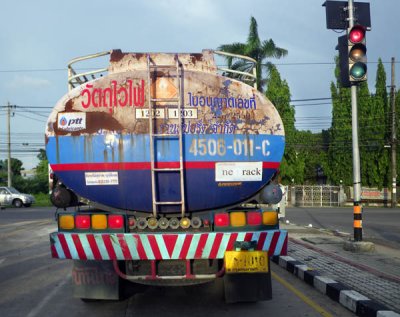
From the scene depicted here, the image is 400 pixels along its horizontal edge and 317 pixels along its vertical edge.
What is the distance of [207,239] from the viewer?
514 cm

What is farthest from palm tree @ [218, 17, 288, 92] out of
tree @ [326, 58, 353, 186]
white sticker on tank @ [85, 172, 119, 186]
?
white sticker on tank @ [85, 172, 119, 186]

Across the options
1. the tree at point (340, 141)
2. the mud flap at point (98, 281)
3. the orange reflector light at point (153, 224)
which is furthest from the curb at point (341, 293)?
the tree at point (340, 141)

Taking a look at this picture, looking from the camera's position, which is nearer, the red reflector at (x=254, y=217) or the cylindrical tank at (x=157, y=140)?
the cylindrical tank at (x=157, y=140)

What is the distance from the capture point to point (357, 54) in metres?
9.91

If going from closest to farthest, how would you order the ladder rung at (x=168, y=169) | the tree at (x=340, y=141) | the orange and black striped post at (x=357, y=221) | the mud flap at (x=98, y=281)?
the ladder rung at (x=168, y=169), the mud flap at (x=98, y=281), the orange and black striped post at (x=357, y=221), the tree at (x=340, y=141)

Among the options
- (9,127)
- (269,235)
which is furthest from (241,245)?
(9,127)

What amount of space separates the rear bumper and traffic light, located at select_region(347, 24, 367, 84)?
5842 mm

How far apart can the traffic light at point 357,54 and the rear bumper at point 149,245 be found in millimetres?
5842

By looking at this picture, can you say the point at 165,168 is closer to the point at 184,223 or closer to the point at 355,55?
the point at 184,223

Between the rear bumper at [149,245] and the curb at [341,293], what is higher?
the rear bumper at [149,245]

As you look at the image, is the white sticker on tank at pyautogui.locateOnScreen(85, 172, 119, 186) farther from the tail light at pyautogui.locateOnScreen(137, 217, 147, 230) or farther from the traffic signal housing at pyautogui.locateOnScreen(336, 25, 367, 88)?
the traffic signal housing at pyautogui.locateOnScreen(336, 25, 367, 88)

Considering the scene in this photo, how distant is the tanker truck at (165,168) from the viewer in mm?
5094

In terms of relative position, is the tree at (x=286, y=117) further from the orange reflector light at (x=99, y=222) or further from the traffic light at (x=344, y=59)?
the orange reflector light at (x=99, y=222)

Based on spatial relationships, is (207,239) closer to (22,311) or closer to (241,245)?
(241,245)
